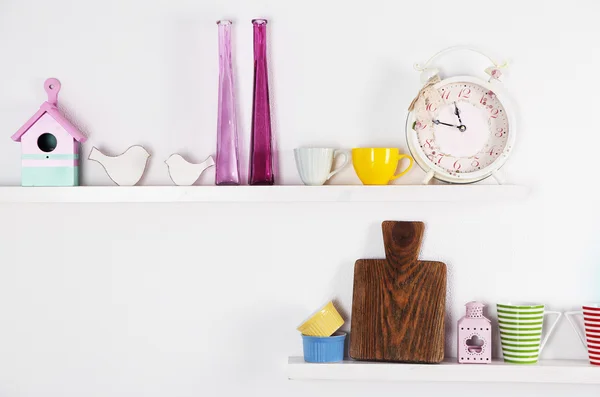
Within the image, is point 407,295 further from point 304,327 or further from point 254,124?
point 254,124

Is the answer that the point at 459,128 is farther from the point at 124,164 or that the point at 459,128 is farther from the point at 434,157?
the point at 124,164

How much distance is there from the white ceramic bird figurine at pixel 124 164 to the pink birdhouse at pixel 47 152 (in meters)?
0.05

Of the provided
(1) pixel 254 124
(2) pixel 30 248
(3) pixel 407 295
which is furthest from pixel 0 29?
(3) pixel 407 295

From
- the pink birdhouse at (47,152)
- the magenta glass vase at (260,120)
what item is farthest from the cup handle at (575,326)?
the pink birdhouse at (47,152)

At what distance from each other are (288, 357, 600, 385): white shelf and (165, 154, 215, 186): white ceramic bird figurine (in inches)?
18.0

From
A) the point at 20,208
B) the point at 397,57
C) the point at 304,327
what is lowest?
the point at 304,327

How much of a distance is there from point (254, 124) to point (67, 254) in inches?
20.5

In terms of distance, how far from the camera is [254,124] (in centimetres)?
167

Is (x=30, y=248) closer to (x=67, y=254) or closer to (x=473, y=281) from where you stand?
(x=67, y=254)

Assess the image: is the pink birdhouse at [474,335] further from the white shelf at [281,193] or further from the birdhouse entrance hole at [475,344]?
the white shelf at [281,193]

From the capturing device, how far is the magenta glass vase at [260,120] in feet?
5.45

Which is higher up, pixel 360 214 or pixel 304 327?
pixel 360 214

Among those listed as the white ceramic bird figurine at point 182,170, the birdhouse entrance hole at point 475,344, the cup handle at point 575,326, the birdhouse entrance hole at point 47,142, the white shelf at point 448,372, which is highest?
the birdhouse entrance hole at point 47,142

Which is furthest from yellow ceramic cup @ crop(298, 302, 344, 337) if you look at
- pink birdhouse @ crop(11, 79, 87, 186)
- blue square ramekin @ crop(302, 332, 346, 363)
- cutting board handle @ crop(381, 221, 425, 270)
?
pink birdhouse @ crop(11, 79, 87, 186)
